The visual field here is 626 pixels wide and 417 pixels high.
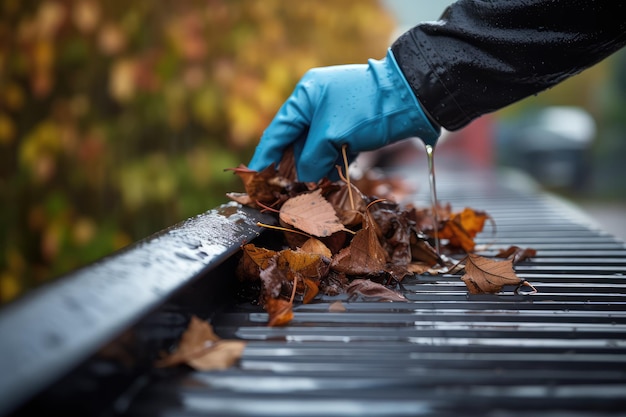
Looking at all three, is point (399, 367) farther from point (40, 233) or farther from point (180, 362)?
point (40, 233)

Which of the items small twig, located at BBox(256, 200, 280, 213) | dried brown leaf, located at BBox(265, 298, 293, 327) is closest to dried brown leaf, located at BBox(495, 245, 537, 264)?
small twig, located at BBox(256, 200, 280, 213)

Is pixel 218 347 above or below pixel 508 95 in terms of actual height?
below

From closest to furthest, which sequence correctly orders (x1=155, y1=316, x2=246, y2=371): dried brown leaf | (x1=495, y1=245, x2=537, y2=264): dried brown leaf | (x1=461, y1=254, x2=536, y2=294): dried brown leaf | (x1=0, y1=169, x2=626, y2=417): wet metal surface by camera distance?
(x1=0, y1=169, x2=626, y2=417): wet metal surface < (x1=155, y1=316, x2=246, y2=371): dried brown leaf < (x1=461, y1=254, x2=536, y2=294): dried brown leaf < (x1=495, y1=245, x2=537, y2=264): dried brown leaf

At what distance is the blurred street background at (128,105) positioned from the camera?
5.29 meters

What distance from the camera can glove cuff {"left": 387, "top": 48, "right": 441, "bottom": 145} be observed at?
95.7 inches

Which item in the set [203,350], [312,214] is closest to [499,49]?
[312,214]

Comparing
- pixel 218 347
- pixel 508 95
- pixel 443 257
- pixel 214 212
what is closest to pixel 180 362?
pixel 218 347

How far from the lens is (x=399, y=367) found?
1.17 meters

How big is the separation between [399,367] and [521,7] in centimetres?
154

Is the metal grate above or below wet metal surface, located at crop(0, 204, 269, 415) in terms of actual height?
below

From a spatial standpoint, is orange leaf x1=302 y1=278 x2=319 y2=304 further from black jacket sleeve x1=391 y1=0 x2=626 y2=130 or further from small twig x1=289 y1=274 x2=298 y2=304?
black jacket sleeve x1=391 y1=0 x2=626 y2=130

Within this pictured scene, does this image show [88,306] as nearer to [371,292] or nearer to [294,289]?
[294,289]

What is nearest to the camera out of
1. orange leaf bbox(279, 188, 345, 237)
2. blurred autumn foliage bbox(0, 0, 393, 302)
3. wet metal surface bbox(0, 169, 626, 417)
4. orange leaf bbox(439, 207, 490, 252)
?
wet metal surface bbox(0, 169, 626, 417)

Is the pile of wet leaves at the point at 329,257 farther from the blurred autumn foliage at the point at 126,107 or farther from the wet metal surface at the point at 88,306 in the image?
the blurred autumn foliage at the point at 126,107
